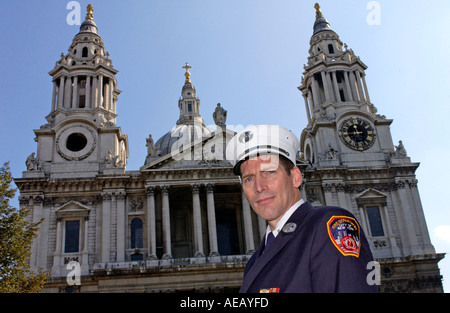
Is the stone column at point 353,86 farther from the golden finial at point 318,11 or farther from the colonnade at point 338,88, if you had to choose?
the golden finial at point 318,11

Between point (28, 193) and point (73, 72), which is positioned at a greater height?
point (73, 72)

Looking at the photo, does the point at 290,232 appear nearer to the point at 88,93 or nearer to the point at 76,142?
the point at 76,142

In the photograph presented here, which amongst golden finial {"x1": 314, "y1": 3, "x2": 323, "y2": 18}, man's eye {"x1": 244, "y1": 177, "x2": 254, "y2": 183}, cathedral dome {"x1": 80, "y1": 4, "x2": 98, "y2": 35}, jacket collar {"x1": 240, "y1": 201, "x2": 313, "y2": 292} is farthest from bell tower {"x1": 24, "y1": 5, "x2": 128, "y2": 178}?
jacket collar {"x1": 240, "y1": 201, "x2": 313, "y2": 292}

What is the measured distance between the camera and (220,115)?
3597 centimetres

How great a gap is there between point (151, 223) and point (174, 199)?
163 inches

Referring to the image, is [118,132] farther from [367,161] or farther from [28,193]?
[367,161]

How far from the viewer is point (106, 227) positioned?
1267 inches

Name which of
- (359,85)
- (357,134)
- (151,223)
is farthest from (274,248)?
(359,85)

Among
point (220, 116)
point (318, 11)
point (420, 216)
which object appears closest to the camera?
point (420, 216)

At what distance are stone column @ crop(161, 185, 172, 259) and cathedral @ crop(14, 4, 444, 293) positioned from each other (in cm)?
8

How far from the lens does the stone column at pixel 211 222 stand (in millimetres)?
31500

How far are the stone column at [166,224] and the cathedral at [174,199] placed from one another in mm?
79
